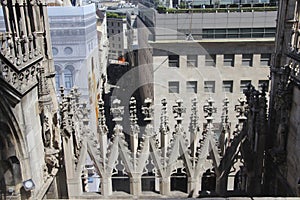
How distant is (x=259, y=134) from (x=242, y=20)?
13.4m

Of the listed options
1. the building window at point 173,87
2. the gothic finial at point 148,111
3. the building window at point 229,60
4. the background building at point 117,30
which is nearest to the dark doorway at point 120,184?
the gothic finial at point 148,111

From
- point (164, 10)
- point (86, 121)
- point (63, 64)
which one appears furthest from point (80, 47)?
point (86, 121)

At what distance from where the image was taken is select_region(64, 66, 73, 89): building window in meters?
16.6

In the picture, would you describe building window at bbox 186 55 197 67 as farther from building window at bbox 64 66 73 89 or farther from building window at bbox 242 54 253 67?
building window at bbox 64 66 73 89

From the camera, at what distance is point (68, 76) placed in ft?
54.8

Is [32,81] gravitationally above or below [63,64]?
above

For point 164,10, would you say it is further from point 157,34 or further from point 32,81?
point 32,81

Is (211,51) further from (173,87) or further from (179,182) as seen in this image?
(179,182)

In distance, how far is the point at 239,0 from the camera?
20094mm

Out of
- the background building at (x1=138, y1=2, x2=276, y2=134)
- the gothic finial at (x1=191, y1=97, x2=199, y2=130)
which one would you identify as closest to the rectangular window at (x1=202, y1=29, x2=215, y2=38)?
the background building at (x1=138, y1=2, x2=276, y2=134)

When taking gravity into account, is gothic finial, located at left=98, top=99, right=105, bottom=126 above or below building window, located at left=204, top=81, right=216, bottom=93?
above

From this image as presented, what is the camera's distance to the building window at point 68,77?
54.4 ft

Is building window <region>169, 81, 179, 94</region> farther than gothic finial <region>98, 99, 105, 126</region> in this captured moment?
Yes

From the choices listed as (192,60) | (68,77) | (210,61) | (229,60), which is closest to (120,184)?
(68,77)
